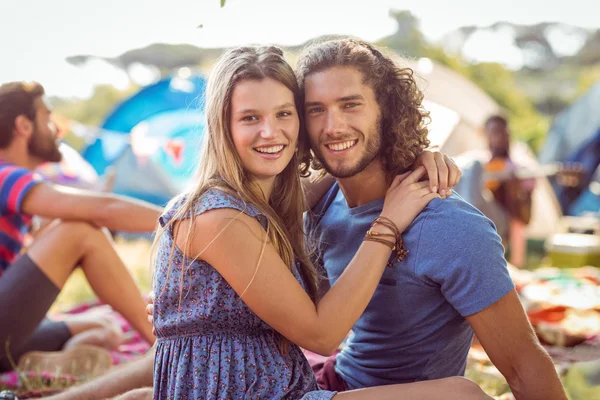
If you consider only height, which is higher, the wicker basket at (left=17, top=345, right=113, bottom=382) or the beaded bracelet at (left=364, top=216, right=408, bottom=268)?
the beaded bracelet at (left=364, top=216, right=408, bottom=268)

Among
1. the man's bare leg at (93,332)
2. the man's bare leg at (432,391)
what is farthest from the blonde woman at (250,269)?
the man's bare leg at (93,332)

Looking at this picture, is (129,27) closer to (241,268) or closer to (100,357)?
(100,357)

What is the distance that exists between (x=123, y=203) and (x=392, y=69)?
1.54 metres

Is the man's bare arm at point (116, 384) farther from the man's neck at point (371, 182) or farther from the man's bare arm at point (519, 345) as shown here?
the man's bare arm at point (519, 345)

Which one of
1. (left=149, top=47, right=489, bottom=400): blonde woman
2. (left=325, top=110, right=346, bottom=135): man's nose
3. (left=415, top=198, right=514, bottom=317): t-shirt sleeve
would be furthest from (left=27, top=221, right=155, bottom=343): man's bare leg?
(left=415, top=198, right=514, bottom=317): t-shirt sleeve

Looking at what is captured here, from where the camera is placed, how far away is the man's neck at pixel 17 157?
360cm

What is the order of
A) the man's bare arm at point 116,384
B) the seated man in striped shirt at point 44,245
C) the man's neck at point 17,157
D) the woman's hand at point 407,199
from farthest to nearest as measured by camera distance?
1. the man's neck at point 17,157
2. the seated man in striped shirt at point 44,245
3. the man's bare arm at point 116,384
4. the woman's hand at point 407,199

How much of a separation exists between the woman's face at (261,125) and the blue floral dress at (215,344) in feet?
0.65

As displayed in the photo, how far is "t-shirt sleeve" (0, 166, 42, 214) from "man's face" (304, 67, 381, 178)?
5.38ft

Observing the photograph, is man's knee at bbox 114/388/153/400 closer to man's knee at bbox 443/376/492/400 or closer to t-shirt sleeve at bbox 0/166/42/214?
man's knee at bbox 443/376/492/400

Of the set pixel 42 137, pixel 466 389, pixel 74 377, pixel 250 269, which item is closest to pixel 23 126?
pixel 42 137

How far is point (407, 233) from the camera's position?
2.08 metres

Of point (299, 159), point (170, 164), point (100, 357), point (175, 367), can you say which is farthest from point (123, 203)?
point (170, 164)

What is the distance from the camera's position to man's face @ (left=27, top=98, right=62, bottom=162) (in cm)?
366
